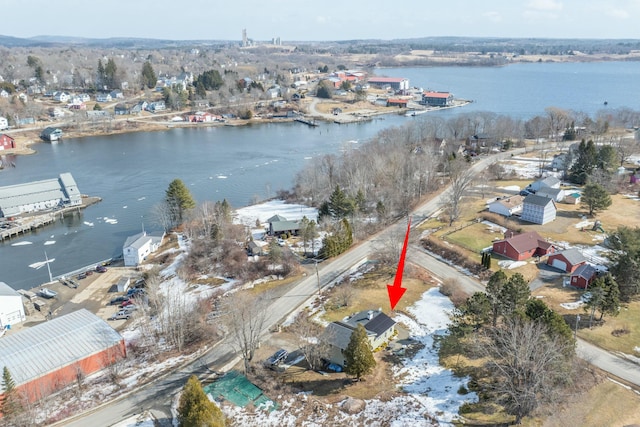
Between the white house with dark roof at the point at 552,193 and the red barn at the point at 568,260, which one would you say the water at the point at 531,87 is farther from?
the red barn at the point at 568,260

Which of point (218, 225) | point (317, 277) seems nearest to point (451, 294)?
point (317, 277)

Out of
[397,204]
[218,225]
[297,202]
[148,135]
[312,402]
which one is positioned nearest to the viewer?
[312,402]

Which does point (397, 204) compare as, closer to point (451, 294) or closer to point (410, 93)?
point (451, 294)

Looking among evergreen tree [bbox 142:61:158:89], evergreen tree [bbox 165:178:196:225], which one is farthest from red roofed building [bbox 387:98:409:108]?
evergreen tree [bbox 165:178:196:225]

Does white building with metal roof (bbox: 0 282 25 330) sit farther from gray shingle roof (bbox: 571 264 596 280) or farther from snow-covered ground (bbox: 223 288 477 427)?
gray shingle roof (bbox: 571 264 596 280)

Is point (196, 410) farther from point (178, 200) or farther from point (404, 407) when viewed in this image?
point (178, 200)

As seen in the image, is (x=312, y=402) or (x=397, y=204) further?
(x=397, y=204)

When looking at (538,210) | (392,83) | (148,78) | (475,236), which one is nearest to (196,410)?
(475,236)
